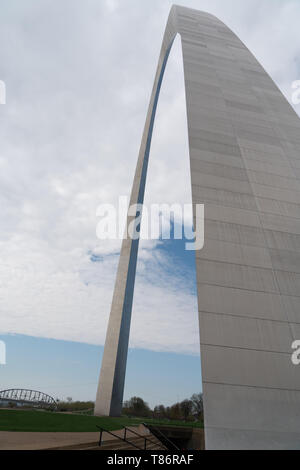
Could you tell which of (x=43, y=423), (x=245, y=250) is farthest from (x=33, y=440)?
(x=245, y=250)

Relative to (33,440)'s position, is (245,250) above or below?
above

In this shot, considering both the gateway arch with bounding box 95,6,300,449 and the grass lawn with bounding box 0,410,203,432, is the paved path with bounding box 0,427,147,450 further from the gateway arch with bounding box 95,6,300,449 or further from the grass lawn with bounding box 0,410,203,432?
the gateway arch with bounding box 95,6,300,449

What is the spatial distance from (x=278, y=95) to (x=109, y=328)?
67.3 ft

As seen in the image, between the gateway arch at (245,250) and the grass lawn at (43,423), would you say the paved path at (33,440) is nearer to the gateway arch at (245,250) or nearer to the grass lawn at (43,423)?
the grass lawn at (43,423)

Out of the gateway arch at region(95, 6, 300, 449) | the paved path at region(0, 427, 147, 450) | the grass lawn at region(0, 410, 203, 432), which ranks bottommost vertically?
the paved path at region(0, 427, 147, 450)

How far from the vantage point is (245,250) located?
26.2 ft

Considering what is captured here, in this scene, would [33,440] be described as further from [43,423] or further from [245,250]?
[245,250]

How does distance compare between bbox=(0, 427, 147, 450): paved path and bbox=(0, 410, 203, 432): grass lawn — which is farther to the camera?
bbox=(0, 410, 203, 432): grass lawn

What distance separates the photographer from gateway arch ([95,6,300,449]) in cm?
571

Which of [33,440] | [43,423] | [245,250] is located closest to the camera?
[33,440]

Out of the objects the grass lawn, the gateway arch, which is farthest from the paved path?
the gateway arch

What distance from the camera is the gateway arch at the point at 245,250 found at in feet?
18.7

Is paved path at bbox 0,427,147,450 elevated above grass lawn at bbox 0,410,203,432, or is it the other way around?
grass lawn at bbox 0,410,203,432
